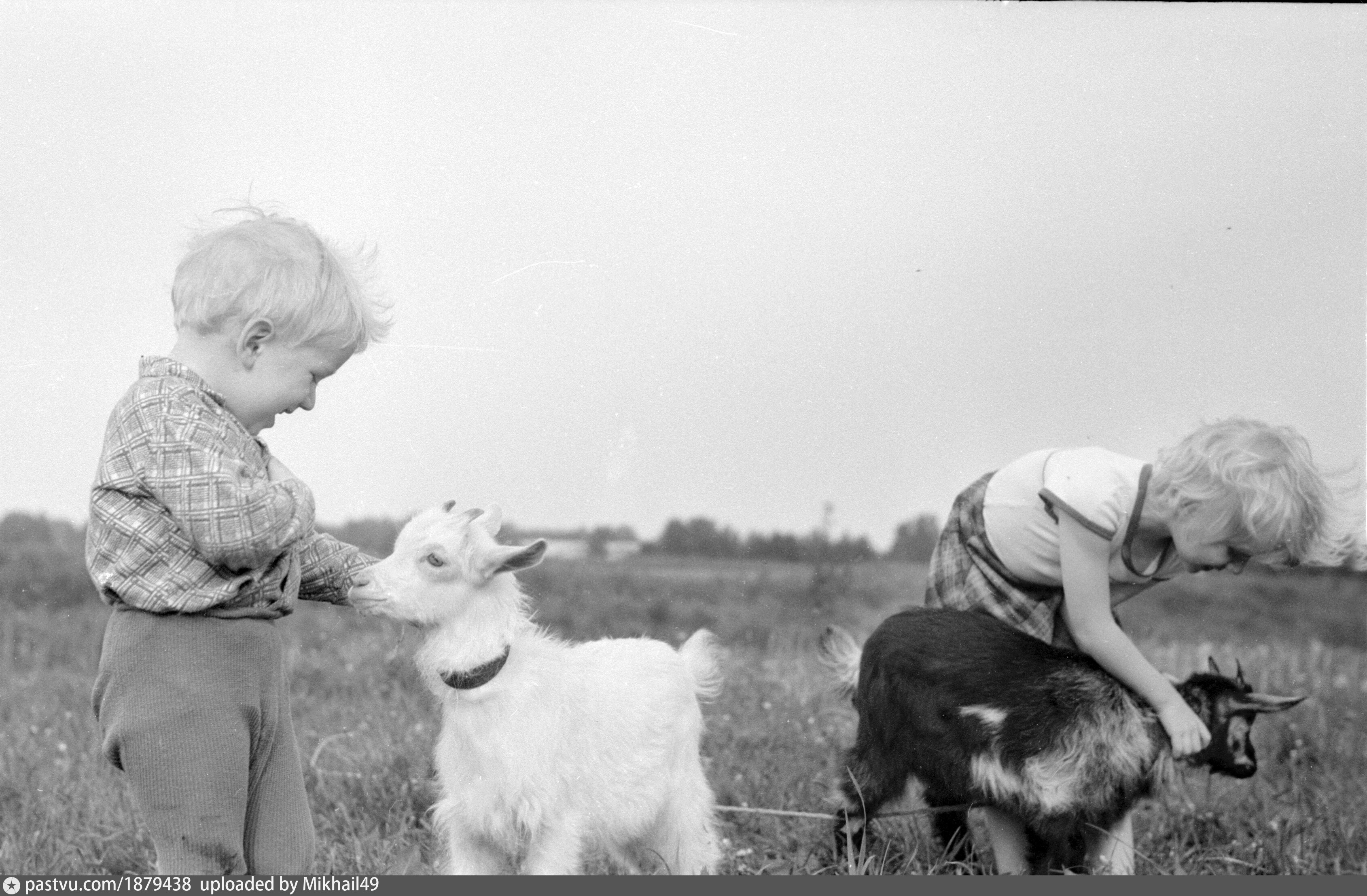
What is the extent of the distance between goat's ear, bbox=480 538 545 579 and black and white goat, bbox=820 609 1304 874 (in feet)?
3.60

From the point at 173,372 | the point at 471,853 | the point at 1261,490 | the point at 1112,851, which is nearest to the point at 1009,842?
the point at 1112,851

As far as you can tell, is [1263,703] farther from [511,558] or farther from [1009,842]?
[511,558]

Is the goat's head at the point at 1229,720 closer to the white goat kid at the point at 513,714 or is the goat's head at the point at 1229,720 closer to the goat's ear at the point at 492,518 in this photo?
the white goat kid at the point at 513,714

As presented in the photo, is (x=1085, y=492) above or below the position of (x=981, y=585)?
above

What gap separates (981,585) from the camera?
3557 millimetres

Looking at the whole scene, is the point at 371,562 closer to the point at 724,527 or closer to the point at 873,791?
the point at 873,791

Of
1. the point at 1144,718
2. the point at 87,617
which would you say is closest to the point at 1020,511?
the point at 1144,718

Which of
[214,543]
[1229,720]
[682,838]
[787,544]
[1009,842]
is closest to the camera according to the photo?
[214,543]

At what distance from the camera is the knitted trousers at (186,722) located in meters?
2.39

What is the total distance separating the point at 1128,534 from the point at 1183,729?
0.47 meters

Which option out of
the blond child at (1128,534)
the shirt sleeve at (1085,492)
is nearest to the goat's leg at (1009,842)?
the blond child at (1128,534)

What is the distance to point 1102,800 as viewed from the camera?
315cm

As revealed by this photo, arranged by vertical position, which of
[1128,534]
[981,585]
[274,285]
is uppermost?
[274,285]

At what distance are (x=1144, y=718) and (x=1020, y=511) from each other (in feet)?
1.95
